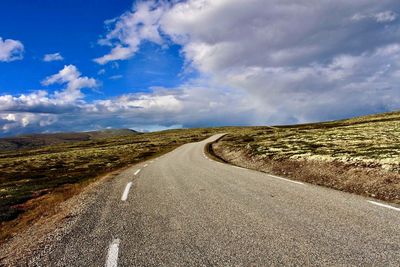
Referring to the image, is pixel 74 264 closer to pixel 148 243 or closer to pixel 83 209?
pixel 148 243

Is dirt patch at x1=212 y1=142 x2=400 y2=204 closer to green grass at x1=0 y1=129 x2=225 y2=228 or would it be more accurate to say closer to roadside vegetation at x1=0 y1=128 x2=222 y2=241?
roadside vegetation at x1=0 y1=128 x2=222 y2=241

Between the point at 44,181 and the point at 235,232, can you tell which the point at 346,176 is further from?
the point at 44,181

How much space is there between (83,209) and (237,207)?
18.4 ft

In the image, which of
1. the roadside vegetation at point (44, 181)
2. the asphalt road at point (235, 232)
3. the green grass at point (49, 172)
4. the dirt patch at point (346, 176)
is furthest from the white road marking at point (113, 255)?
the dirt patch at point (346, 176)

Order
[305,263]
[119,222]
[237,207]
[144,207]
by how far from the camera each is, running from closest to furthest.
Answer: [305,263], [119,222], [237,207], [144,207]

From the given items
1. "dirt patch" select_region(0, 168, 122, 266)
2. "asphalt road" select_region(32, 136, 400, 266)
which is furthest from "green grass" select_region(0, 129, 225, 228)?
"asphalt road" select_region(32, 136, 400, 266)

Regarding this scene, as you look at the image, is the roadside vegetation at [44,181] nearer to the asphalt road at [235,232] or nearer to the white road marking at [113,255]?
the asphalt road at [235,232]

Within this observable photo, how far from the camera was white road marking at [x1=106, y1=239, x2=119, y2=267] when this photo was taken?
654cm

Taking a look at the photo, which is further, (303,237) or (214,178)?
(214,178)

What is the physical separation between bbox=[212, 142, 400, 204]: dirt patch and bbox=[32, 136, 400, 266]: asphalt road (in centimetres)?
177

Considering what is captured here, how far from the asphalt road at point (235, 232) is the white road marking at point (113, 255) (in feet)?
0.07

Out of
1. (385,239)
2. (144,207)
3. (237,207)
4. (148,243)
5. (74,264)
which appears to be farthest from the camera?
(144,207)

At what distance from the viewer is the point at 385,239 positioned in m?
7.16

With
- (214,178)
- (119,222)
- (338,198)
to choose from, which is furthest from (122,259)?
(214,178)
